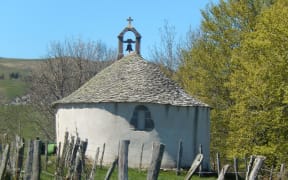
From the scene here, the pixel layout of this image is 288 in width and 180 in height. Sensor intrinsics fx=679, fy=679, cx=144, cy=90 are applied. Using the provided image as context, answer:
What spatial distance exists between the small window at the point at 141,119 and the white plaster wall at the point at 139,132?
162 millimetres

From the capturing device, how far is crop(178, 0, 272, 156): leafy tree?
35.1 meters

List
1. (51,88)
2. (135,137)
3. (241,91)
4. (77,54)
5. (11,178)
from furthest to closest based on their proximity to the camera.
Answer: (77,54) → (51,88) → (241,91) → (135,137) → (11,178)

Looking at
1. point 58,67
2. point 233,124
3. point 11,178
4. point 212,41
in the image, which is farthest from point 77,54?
point 11,178

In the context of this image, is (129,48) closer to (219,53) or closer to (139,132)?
(219,53)

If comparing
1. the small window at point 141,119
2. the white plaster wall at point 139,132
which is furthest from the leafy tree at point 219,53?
the small window at point 141,119

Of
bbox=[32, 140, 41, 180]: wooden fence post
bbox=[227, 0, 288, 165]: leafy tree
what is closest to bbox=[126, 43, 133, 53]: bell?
bbox=[227, 0, 288, 165]: leafy tree

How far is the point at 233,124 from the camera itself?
32375 mm

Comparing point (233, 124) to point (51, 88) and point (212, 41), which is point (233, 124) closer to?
point (212, 41)

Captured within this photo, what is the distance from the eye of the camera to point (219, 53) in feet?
117

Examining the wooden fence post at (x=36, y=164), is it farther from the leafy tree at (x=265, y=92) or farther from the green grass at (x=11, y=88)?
the green grass at (x=11, y=88)

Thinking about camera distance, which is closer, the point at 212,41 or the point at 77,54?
the point at 212,41

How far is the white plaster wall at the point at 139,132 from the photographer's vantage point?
29781 mm

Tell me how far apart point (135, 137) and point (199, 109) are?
3.29 m

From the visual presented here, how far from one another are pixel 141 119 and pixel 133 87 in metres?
1.75
